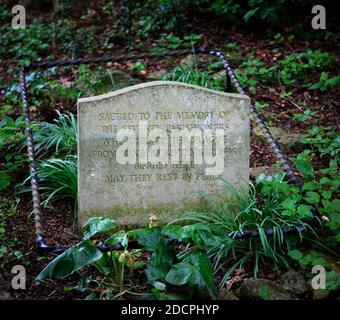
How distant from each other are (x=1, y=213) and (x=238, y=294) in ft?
6.69

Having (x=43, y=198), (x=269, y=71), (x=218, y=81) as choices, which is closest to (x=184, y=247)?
(x=43, y=198)

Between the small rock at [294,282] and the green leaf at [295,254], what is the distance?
0.09 m

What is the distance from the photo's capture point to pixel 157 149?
176 inches

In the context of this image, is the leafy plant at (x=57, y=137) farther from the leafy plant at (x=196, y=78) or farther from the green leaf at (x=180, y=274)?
the green leaf at (x=180, y=274)

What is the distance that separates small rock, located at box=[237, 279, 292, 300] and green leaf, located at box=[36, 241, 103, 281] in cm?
92

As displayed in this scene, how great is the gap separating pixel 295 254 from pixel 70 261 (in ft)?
4.74

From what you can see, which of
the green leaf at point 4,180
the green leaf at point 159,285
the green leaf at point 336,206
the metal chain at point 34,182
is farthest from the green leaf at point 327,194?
the green leaf at point 4,180

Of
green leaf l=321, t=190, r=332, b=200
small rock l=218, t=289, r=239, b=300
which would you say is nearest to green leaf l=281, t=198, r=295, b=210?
green leaf l=321, t=190, r=332, b=200

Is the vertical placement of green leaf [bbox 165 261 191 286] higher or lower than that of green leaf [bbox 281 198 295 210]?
lower

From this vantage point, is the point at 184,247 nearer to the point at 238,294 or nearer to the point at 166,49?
the point at 238,294

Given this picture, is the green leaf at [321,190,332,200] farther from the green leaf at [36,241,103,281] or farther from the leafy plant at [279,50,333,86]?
the leafy plant at [279,50,333,86]

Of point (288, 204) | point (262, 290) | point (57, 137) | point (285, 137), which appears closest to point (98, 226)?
point (262, 290)

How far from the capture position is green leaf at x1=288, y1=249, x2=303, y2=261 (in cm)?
384

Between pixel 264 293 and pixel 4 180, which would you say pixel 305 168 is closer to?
pixel 264 293
